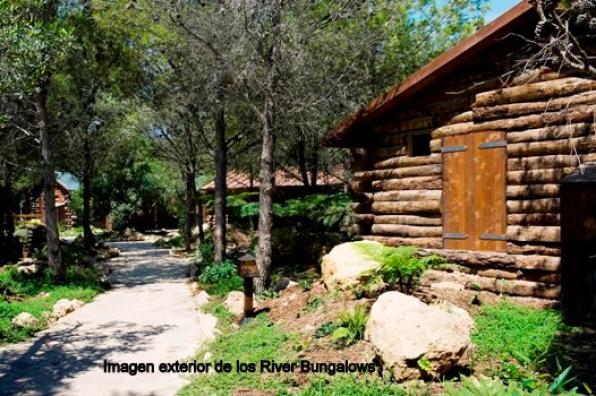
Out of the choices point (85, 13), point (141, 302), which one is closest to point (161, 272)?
point (141, 302)

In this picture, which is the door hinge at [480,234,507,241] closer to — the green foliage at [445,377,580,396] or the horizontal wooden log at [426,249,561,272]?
the horizontal wooden log at [426,249,561,272]

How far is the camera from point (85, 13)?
1595 centimetres

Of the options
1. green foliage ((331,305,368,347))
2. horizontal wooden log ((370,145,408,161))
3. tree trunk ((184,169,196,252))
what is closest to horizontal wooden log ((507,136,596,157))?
horizontal wooden log ((370,145,408,161))

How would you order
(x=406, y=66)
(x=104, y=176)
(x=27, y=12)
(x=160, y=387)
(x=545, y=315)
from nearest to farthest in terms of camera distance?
1. (x=160, y=387)
2. (x=545, y=315)
3. (x=27, y=12)
4. (x=406, y=66)
5. (x=104, y=176)

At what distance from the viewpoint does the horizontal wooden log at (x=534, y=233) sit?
8.73 m

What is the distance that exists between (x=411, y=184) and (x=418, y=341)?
5.68 m

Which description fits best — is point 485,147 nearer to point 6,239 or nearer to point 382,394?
point 382,394

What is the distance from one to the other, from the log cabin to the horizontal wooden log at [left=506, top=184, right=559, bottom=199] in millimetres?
17

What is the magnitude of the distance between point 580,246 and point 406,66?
11494 millimetres

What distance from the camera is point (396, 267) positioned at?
318 inches

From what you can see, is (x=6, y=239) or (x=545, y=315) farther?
(x=6, y=239)

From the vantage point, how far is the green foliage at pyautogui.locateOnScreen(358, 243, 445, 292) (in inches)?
318

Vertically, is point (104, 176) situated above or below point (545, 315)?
above

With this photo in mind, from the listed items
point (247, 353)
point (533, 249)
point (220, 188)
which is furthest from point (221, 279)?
point (533, 249)
